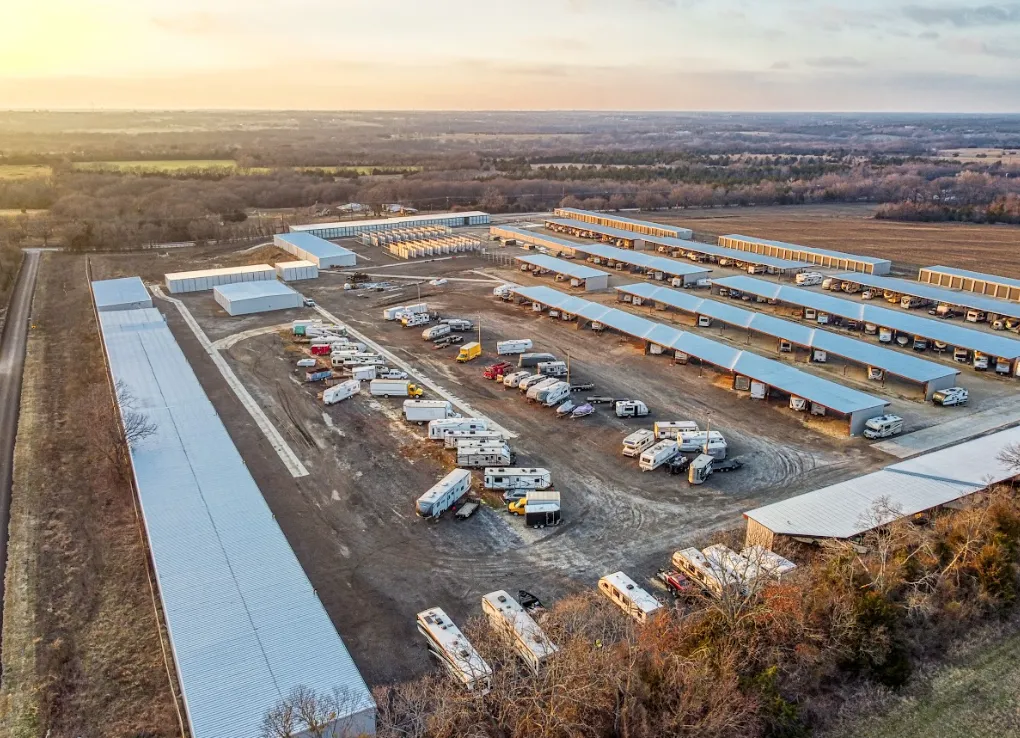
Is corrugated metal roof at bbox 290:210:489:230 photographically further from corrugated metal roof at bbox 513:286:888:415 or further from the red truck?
the red truck

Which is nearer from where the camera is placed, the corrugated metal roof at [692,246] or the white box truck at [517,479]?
the white box truck at [517,479]

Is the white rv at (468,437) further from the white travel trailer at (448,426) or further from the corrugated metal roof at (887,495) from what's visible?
the corrugated metal roof at (887,495)

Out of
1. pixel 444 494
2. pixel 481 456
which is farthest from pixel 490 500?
pixel 481 456

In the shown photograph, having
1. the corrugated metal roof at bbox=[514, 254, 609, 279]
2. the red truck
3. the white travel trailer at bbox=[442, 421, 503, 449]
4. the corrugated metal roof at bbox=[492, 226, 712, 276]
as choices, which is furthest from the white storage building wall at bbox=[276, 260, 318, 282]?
the white travel trailer at bbox=[442, 421, 503, 449]

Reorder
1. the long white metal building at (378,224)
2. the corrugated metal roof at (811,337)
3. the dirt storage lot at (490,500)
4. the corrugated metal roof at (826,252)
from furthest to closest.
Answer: the long white metal building at (378,224) → the corrugated metal roof at (826,252) → the corrugated metal roof at (811,337) → the dirt storage lot at (490,500)

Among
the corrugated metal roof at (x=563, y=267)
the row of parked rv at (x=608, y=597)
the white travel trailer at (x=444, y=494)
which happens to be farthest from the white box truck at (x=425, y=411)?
the corrugated metal roof at (x=563, y=267)

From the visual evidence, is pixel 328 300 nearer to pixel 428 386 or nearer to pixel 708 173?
pixel 428 386
